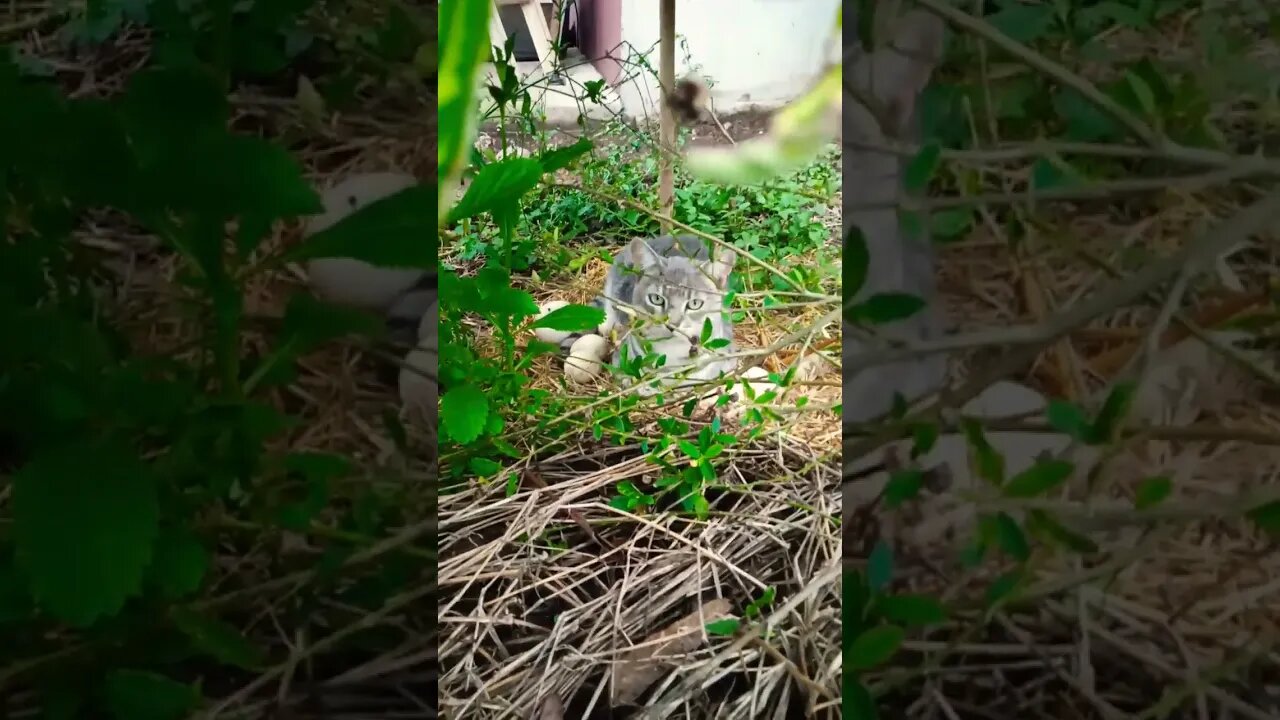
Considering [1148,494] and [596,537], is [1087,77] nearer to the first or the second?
[1148,494]

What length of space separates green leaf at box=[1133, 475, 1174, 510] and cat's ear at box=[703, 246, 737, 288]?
0.78 feet

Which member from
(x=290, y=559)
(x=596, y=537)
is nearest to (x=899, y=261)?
(x=596, y=537)

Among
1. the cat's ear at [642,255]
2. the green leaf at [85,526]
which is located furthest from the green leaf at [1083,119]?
the green leaf at [85,526]

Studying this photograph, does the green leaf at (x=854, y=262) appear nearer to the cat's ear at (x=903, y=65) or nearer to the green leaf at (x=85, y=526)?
the cat's ear at (x=903, y=65)

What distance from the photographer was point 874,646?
Result: 1.30ft

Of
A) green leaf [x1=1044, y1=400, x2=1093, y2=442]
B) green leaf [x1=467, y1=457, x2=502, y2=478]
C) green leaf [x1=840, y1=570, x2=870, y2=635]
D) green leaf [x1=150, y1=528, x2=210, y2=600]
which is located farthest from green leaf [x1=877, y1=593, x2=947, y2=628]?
green leaf [x1=150, y1=528, x2=210, y2=600]

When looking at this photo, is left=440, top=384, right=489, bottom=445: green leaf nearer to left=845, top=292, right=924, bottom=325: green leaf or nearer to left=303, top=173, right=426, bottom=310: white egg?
left=303, top=173, right=426, bottom=310: white egg

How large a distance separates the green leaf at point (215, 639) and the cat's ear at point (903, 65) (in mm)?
406

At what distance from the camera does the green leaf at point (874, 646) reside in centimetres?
40

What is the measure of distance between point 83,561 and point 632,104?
32 cm

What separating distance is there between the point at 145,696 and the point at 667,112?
370mm

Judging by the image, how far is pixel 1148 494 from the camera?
408 mm

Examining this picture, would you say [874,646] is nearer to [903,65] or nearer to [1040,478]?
[1040,478]

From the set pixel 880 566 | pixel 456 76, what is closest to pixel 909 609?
pixel 880 566
